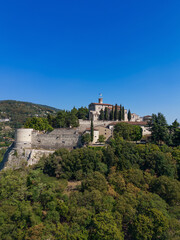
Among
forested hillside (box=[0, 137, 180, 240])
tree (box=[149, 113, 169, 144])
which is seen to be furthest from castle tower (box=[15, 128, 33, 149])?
tree (box=[149, 113, 169, 144])

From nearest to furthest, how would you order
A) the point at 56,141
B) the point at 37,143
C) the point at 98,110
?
1. the point at 37,143
2. the point at 56,141
3. the point at 98,110

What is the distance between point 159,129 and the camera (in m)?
43.1

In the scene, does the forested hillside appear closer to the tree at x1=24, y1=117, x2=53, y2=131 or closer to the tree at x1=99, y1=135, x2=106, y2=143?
the tree at x1=99, y1=135, x2=106, y2=143

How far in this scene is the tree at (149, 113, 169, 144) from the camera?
1678 inches

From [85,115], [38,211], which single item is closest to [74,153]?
[38,211]

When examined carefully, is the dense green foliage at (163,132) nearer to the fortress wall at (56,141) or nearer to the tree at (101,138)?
the tree at (101,138)

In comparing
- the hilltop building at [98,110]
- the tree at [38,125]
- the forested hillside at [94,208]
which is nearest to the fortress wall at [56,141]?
the tree at [38,125]

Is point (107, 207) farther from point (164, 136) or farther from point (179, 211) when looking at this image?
point (164, 136)

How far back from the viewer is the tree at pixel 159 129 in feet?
140

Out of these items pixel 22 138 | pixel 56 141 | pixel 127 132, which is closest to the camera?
pixel 22 138

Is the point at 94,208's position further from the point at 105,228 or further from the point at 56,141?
the point at 56,141

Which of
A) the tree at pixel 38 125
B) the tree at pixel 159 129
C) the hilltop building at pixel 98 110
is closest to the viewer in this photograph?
the tree at pixel 159 129

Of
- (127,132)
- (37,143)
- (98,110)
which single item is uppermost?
(98,110)

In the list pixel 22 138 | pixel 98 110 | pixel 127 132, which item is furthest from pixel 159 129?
pixel 22 138
